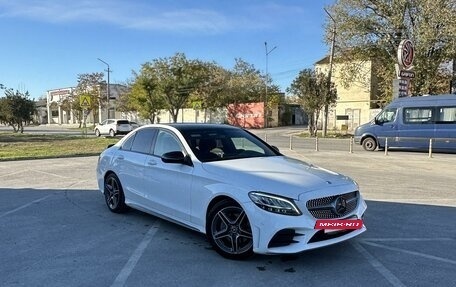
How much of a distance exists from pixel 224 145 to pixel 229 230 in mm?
1426

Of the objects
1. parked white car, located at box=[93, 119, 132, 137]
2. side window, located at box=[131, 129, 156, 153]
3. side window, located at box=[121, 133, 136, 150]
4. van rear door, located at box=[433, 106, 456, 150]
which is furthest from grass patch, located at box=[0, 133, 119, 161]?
van rear door, located at box=[433, 106, 456, 150]

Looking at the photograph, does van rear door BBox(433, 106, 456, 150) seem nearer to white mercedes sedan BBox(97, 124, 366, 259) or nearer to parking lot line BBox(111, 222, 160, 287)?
white mercedes sedan BBox(97, 124, 366, 259)

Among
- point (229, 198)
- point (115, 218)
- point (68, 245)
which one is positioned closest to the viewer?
point (229, 198)

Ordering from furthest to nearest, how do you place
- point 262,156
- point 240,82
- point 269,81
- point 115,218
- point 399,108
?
point 269,81
point 240,82
point 399,108
point 115,218
point 262,156

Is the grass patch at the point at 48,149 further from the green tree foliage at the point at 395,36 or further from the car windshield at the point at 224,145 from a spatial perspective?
the green tree foliage at the point at 395,36

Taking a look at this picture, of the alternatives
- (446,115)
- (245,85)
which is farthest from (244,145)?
(245,85)

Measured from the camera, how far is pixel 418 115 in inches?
757

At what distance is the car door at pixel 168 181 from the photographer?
16.9 feet

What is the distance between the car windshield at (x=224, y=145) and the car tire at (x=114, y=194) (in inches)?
69.8

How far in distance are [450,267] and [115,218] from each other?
4.67 meters

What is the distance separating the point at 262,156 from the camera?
18.4 ft

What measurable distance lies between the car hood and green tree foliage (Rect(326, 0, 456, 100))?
26650 millimetres

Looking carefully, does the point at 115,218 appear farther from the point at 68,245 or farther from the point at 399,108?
the point at 399,108

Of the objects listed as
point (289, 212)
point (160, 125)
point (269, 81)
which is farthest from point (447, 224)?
point (269, 81)
